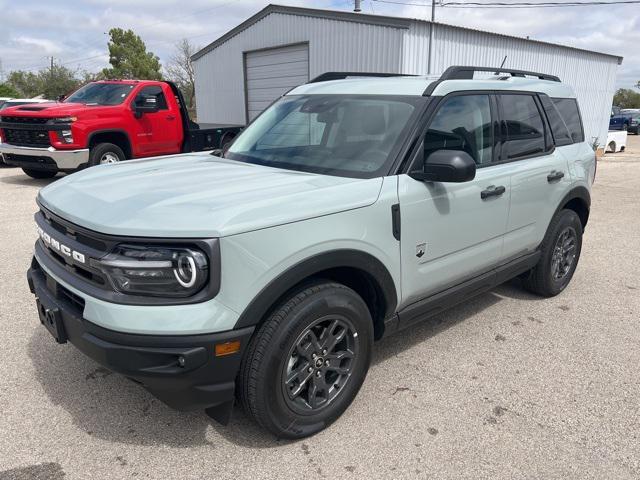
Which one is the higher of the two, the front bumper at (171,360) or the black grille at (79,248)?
the black grille at (79,248)

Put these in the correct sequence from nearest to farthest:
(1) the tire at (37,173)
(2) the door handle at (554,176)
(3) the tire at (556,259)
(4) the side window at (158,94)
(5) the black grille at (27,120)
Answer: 1. (2) the door handle at (554,176)
2. (3) the tire at (556,259)
3. (5) the black grille at (27,120)
4. (4) the side window at (158,94)
5. (1) the tire at (37,173)

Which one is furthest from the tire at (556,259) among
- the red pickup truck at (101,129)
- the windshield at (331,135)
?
the red pickup truck at (101,129)

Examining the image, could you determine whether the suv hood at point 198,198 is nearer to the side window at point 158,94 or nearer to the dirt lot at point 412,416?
the dirt lot at point 412,416

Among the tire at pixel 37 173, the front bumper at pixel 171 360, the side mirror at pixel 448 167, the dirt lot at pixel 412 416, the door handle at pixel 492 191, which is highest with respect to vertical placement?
the side mirror at pixel 448 167

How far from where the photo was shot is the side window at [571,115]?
4.55 m

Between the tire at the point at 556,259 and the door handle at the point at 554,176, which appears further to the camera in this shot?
the tire at the point at 556,259

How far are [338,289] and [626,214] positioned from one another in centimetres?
757

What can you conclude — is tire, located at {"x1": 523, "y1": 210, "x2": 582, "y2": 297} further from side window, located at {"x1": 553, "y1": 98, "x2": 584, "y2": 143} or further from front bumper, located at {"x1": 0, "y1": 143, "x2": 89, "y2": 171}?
front bumper, located at {"x1": 0, "y1": 143, "x2": 89, "y2": 171}

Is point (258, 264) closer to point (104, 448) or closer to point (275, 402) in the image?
point (275, 402)

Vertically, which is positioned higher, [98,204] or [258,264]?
[98,204]

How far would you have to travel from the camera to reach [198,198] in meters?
2.49

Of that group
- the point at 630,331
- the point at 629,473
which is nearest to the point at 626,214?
the point at 630,331

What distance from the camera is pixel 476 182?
3.38 m

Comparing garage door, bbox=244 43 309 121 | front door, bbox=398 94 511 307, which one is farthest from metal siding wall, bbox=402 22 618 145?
front door, bbox=398 94 511 307
